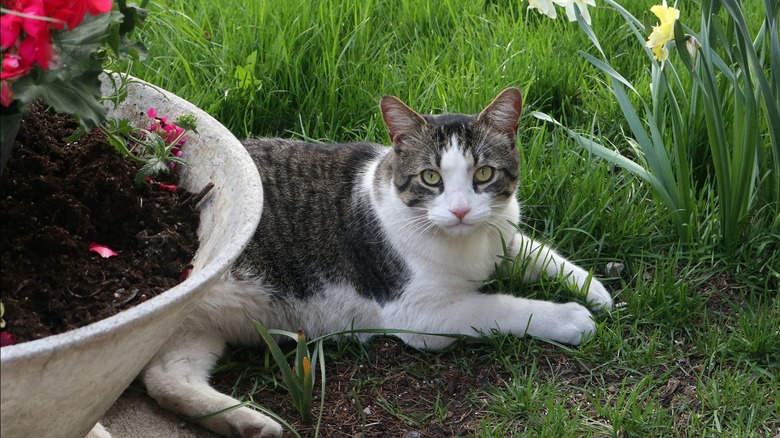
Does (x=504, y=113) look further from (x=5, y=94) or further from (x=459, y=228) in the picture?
(x=5, y=94)

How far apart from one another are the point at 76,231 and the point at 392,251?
43.9 inches

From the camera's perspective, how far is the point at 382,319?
269 centimetres

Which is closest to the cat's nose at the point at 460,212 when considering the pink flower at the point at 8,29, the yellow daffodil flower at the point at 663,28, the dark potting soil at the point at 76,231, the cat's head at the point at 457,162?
the cat's head at the point at 457,162

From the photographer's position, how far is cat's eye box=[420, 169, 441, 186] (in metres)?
2.52

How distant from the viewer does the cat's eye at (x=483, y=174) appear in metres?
2.51

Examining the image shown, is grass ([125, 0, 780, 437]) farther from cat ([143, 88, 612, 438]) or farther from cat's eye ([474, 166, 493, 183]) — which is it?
cat's eye ([474, 166, 493, 183])

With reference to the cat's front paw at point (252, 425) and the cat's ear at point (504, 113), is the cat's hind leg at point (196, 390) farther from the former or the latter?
the cat's ear at point (504, 113)

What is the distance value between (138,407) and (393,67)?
173cm

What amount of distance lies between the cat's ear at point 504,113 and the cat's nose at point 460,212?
0.29m

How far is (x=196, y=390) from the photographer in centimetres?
233

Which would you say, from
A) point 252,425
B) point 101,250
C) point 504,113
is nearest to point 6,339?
point 101,250

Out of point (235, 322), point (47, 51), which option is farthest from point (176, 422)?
point (47, 51)

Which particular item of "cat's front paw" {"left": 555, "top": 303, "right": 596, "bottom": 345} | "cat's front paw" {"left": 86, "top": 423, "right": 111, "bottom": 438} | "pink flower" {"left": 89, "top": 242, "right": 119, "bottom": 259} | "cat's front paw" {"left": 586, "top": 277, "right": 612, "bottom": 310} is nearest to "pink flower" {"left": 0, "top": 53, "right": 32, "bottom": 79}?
"pink flower" {"left": 89, "top": 242, "right": 119, "bottom": 259}

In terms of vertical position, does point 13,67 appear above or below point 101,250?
above
